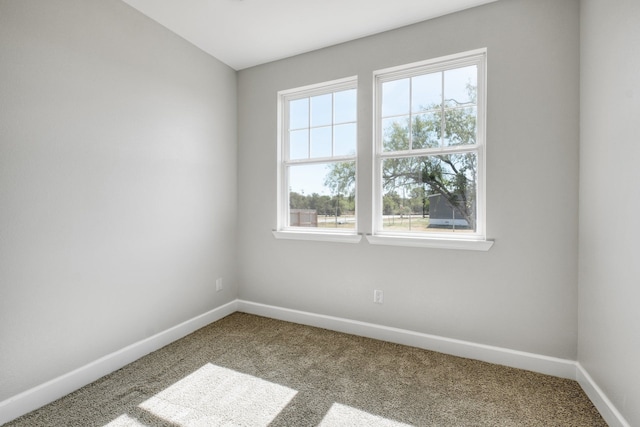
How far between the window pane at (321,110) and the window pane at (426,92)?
826 millimetres

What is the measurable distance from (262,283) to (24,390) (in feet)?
6.22

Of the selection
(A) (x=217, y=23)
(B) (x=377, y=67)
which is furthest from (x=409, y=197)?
(A) (x=217, y=23)

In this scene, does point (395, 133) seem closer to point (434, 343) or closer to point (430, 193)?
point (430, 193)

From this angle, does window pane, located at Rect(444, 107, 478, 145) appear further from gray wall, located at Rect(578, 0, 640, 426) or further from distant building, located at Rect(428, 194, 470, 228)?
gray wall, located at Rect(578, 0, 640, 426)

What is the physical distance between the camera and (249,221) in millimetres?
3316

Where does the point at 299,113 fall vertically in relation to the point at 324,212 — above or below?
above

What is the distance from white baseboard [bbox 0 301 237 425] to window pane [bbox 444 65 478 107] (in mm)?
3056

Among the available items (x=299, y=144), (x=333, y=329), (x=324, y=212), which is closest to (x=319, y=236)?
(x=324, y=212)

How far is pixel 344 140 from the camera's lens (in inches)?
114

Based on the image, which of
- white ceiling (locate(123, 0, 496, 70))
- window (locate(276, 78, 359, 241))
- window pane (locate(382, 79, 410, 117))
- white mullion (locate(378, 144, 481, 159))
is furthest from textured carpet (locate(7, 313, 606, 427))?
white ceiling (locate(123, 0, 496, 70))

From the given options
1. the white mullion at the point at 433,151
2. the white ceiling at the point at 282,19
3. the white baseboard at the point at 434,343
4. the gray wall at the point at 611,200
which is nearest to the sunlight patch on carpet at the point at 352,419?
the white baseboard at the point at 434,343

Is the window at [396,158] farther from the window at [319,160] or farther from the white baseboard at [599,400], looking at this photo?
the white baseboard at [599,400]

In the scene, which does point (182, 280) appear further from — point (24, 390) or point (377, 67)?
point (377, 67)

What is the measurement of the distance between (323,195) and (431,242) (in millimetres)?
1150
